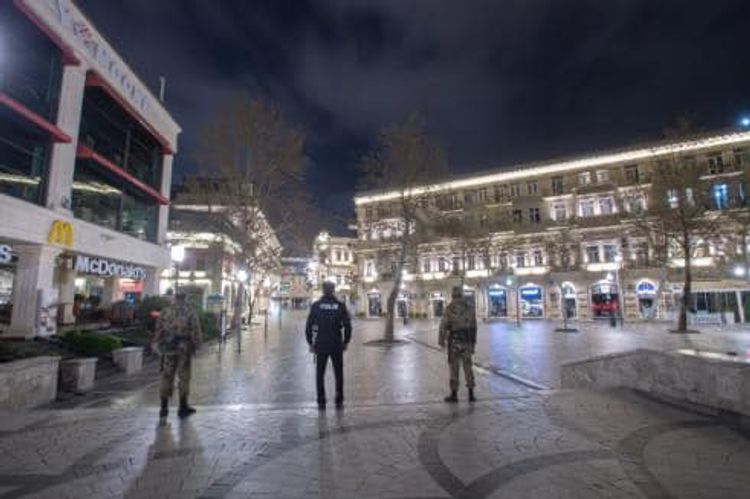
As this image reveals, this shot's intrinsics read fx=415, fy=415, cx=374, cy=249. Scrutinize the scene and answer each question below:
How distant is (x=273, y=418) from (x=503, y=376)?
19.3 ft

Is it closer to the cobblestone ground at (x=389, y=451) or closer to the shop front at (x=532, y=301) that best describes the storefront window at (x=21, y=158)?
the cobblestone ground at (x=389, y=451)

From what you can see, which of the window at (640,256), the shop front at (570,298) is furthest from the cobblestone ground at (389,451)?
the shop front at (570,298)

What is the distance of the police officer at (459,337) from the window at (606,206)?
3677 centimetres

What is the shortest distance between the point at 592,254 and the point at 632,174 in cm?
806

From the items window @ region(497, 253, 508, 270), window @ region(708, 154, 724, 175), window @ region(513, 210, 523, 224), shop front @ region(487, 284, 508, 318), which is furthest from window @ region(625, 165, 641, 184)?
shop front @ region(487, 284, 508, 318)

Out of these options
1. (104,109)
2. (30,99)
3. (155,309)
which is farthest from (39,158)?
(155,309)

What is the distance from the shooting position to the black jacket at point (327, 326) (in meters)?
6.43

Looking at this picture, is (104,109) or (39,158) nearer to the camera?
(39,158)

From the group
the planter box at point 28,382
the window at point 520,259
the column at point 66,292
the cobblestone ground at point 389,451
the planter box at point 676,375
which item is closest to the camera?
the cobblestone ground at point 389,451

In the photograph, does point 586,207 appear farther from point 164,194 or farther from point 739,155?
point 164,194

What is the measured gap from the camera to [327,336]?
643 centimetres

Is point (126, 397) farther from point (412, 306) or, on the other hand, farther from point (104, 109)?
point (412, 306)

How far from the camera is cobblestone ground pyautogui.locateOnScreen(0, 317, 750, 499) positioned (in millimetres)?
3559

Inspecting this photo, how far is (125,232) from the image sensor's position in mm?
23703
